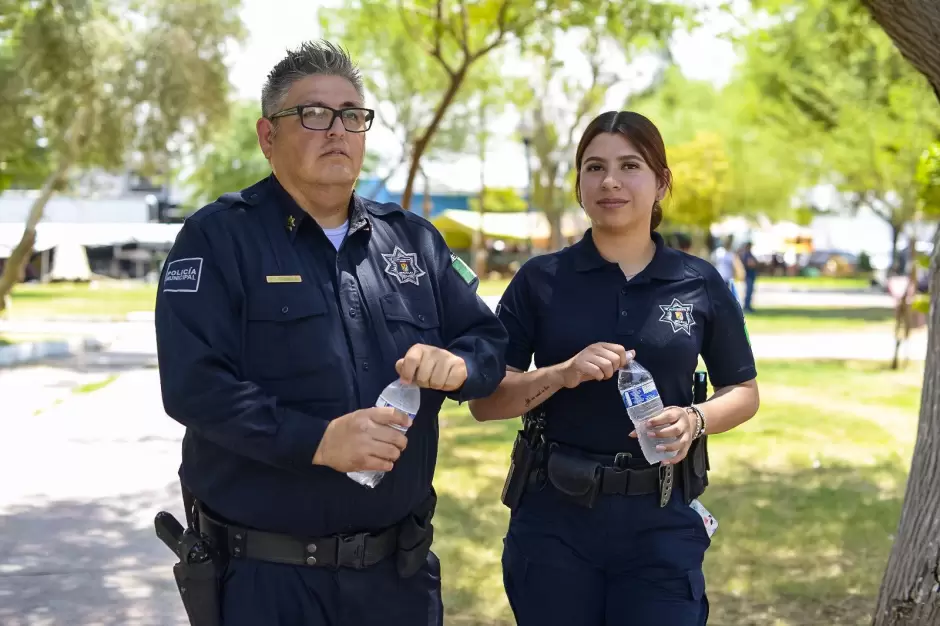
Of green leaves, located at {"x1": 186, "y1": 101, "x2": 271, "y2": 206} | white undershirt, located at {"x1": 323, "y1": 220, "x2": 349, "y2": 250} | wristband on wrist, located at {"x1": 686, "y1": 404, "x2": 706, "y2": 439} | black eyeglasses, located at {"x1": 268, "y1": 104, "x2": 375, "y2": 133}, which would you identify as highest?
green leaves, located at {"x1": 186, "y1": 101, "x2": 271, "y2": 206}

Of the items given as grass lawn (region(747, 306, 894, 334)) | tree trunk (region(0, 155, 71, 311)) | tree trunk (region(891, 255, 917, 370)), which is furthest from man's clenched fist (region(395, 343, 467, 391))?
grass lawn (region(747, 306, 894, 334))

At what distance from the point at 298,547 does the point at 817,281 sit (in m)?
67.3

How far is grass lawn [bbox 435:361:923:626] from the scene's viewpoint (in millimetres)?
6066

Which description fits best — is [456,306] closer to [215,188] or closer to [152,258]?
[152,258]

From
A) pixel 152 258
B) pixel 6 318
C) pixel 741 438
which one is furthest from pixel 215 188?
pixel 741 438

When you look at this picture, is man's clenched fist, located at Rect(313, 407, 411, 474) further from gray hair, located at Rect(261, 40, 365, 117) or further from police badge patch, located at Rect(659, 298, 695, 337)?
police badge patch, located at Rect(659, 298, 695, 337)

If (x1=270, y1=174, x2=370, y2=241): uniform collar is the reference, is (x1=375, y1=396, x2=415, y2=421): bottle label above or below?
below

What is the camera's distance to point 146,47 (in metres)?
21.9

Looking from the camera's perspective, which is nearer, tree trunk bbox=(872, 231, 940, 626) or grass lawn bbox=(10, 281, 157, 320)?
tree trunk bbox=(872, 231, 940, 626)

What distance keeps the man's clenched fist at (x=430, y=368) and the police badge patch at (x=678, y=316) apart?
903 millimetres

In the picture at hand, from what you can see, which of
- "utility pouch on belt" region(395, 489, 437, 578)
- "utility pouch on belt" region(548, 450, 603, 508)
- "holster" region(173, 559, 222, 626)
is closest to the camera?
"holster" region(173, 559, 222, 626)

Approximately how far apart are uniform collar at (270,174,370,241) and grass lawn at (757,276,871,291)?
186 ft

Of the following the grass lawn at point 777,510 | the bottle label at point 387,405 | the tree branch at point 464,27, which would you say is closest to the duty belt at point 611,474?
the bottle label at point 387,405

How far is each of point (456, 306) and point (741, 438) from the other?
8571mm
